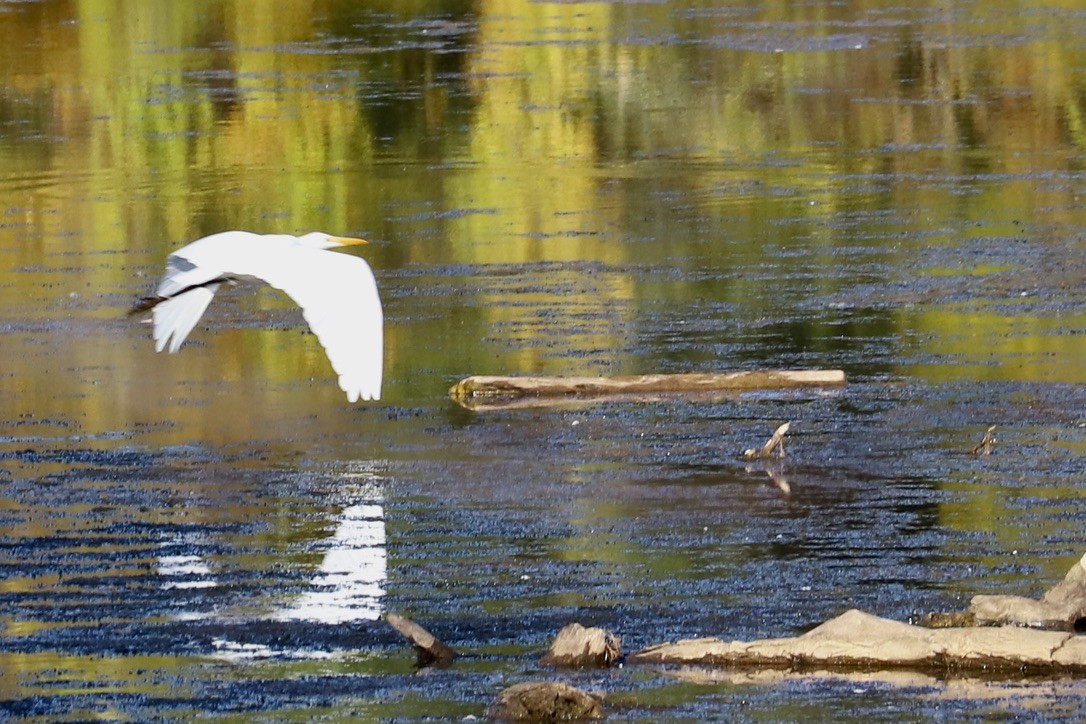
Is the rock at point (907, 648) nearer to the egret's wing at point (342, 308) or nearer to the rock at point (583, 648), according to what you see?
the rock at point (583, 648)

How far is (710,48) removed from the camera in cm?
2853

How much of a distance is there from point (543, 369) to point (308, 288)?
4664 millimetres

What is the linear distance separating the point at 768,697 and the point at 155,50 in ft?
75.7

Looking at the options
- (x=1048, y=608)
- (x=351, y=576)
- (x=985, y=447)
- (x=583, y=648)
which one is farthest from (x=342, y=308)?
(x=985, y=447)

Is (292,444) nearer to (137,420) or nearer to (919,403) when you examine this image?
(137,420)

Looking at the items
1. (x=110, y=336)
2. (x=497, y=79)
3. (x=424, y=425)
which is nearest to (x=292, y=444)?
(x=424, y=425)

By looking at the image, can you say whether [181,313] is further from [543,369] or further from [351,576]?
[543,369]

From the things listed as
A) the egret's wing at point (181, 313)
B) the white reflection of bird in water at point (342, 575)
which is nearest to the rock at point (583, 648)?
the white reflection of bird in water at point (342, 575)

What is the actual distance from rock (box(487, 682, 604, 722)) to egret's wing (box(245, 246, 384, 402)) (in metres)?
1.40

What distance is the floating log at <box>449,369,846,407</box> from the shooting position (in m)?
13.7

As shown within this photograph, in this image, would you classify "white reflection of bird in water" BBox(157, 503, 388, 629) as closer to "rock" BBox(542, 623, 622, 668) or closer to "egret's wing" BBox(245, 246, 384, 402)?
"egret's wing" BBox(245, 246, 384, 402)

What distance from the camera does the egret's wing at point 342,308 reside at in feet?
30.6

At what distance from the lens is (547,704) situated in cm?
830

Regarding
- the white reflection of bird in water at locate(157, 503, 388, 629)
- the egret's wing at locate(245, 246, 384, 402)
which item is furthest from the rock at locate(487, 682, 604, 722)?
the white reflection of bird in water at locate(157, 503, 388, 629)
